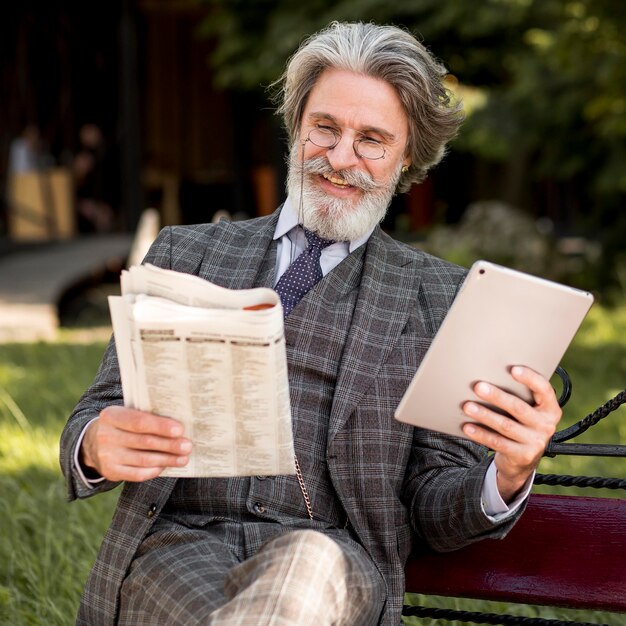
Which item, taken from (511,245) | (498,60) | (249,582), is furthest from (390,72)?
(498,60)

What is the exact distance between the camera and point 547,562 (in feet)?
7.91

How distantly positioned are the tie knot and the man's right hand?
708mm

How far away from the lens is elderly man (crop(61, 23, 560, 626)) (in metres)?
2.04

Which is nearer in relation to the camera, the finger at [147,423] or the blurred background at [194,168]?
the finger at [147,423]

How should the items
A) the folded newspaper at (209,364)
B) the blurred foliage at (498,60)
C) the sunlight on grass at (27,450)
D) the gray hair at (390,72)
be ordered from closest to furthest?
the folded newspaper at (209,364) < the gray hair at (390,72) < the sunlight on grass at (27,450) < the blurred foliage at (498,60)

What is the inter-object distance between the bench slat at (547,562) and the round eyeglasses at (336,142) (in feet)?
2.72

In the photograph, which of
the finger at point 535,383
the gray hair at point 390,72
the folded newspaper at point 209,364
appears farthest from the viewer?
the gray hair at point 390,72

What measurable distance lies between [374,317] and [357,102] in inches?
18.7

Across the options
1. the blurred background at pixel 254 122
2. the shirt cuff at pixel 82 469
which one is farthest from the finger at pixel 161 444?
the blurred background at pixel 254 122

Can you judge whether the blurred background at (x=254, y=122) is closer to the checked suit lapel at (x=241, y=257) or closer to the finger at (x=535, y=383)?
the checked suit lapel at (x=241, y=257)

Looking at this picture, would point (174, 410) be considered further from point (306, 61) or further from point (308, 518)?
point (306, 61)

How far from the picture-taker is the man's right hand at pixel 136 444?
197 centimetres

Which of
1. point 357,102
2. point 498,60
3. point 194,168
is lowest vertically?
point 194,168

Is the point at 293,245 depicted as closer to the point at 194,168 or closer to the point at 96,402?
the point at 96,402
